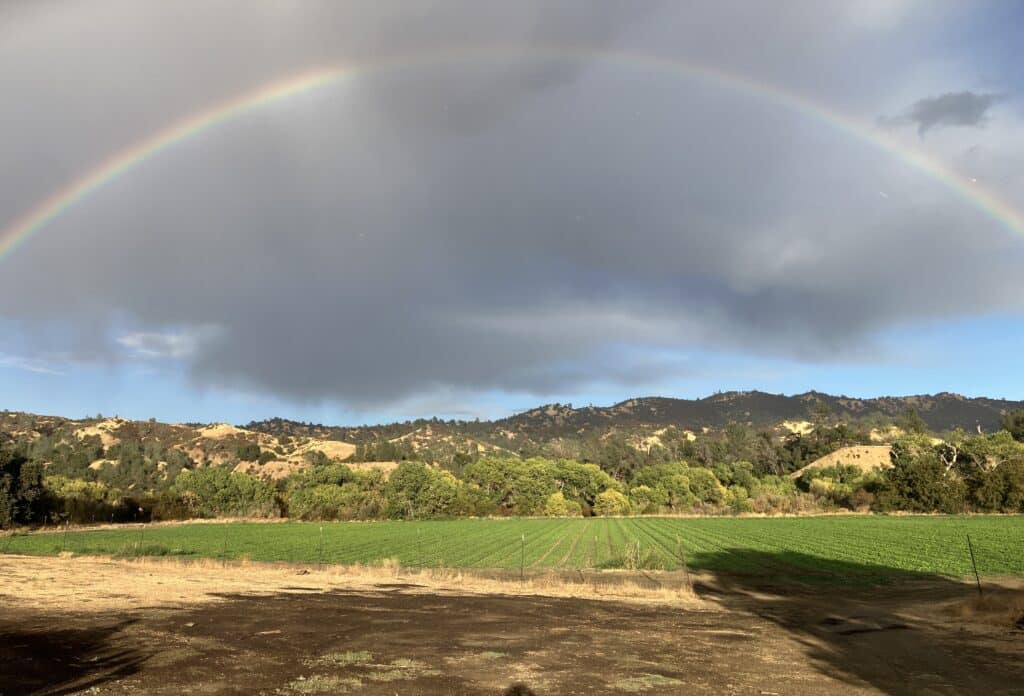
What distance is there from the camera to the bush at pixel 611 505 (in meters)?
119

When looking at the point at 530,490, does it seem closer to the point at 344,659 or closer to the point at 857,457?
the point at 857,457

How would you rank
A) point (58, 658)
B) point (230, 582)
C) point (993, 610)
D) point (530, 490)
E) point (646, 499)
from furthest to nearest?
1. point (646, 499)
2. point (530, 490)
3. point (230, 582)
4. point (993, 610)
5. point (58, 658)

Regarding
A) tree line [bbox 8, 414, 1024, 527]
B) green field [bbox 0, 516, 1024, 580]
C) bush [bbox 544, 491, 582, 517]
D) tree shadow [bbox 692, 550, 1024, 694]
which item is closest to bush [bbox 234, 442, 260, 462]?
tree line [bbox 8, 414, 1024, 527]

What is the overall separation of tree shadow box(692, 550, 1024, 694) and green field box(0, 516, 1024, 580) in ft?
2.65

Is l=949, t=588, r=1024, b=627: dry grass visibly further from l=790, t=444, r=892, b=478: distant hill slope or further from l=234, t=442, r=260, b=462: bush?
l=234, t=442, r=260, b=462: bush

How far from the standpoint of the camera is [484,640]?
16.8 m

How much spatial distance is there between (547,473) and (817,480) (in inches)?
2360

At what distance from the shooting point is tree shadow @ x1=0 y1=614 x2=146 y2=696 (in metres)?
11.2

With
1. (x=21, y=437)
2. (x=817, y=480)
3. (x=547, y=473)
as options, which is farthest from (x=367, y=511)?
(x=21, y=437)

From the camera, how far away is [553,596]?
91.7 feet

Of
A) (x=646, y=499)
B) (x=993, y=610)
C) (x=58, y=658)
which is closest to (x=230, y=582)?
(x=58, y=658)

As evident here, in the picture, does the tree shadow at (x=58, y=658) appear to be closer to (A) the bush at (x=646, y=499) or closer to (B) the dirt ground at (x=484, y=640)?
(B) the dirt ground at (x=484, y=640)

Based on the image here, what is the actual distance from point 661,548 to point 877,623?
3368 cm

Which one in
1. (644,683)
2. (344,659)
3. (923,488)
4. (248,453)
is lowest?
(923,488)
